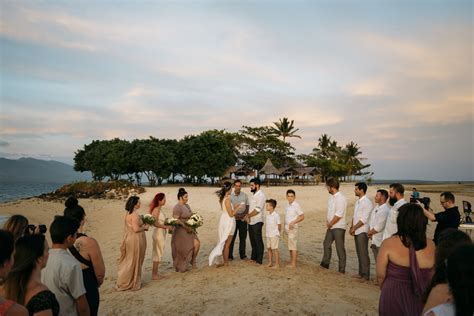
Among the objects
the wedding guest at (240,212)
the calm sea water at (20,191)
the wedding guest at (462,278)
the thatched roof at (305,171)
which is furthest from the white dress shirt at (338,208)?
the thatched roof at (305,171)

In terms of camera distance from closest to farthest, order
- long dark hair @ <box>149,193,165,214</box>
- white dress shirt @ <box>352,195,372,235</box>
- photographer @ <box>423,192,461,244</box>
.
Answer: photographer @ <box>423,192,461,244</box>
white dress shirt @ <box>352,195,372,235</box>
long dark hair @ <box>149,193,165,214</box>

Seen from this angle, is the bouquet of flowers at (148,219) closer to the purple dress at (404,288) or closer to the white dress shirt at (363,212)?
the white dress shirt at (363,212)

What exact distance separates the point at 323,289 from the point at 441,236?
4.69 m

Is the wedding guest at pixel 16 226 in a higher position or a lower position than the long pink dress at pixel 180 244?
higher

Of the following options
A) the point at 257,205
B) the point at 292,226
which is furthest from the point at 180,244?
the point at 292,226

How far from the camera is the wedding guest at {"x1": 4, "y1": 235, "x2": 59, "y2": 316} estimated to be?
2.49 metres

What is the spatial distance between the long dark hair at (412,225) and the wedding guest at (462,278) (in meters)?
1.73

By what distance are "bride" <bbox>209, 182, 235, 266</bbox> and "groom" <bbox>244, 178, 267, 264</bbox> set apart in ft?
2.10

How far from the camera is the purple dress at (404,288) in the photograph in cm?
360

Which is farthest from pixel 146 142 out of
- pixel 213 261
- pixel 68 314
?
pixel 68 314

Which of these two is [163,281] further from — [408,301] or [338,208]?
[408,301]

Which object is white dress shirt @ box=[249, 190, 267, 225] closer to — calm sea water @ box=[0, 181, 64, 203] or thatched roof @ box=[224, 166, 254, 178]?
calm sea water @ box=[0, 181, 64, 203]

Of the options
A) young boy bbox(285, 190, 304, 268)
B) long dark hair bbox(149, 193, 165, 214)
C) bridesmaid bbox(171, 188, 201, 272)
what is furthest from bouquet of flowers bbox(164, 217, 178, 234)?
young boy bbox(285, 190, 304, 268)

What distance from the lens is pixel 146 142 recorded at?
55344 mm
